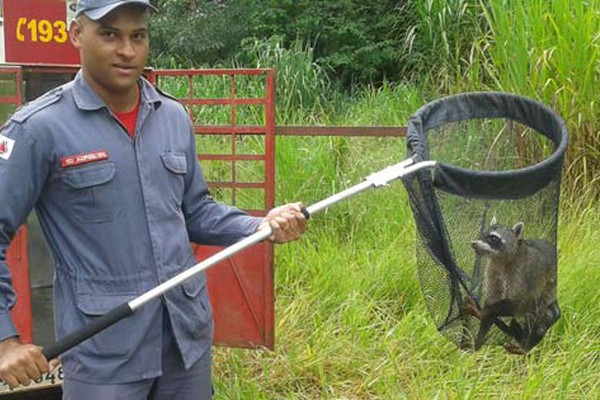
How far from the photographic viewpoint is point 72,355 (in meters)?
2.11

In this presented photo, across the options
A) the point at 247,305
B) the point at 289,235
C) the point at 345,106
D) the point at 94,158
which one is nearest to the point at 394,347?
the point at 247,305

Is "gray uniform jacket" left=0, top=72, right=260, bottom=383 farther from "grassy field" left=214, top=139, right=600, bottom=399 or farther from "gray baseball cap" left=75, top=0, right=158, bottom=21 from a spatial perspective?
"grassy field" left=214, top=139, right=600, bottom=399

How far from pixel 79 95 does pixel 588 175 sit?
134 inches

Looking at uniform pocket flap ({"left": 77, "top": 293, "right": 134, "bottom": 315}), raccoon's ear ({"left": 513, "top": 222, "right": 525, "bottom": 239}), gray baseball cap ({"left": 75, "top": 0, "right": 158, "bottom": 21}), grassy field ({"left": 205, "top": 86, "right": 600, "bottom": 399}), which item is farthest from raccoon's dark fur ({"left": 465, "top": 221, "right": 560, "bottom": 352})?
gray baseball cap ({"left": 75, "top": 0, "right": 158, "bottom": 21})

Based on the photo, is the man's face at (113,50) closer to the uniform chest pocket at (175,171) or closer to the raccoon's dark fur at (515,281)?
the uniform chest pocket at (175,171)

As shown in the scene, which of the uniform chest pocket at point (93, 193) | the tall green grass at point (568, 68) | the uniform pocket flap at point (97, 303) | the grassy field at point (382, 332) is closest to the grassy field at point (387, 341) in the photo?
the grassy field at point (382, 332)

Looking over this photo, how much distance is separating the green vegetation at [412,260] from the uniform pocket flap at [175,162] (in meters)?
1.61

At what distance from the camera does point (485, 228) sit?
230cm

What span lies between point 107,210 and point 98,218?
0.03 metres

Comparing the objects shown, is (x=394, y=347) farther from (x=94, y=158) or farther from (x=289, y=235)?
(x=94, y=158)

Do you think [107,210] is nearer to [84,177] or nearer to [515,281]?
[84,177]

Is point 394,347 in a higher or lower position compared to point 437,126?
lower

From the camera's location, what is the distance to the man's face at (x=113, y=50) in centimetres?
206

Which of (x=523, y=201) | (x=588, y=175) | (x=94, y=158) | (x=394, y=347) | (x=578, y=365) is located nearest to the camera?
(x=94, y=158)
